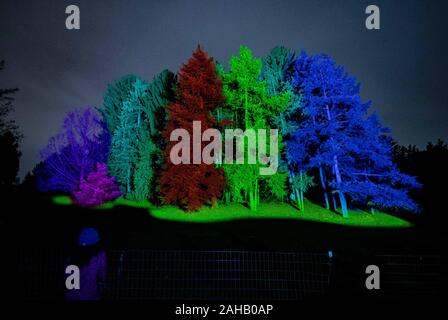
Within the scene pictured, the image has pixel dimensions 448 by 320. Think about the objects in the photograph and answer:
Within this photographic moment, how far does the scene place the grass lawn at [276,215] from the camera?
2282 cm

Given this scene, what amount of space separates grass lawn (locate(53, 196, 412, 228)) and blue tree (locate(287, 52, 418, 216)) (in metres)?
1.27

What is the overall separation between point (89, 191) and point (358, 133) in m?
25.1

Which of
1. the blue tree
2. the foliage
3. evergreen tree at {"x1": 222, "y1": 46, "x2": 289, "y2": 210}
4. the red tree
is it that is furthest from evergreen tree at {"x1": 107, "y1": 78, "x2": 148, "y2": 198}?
the blue tree

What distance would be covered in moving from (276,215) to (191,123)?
10390 millimetres

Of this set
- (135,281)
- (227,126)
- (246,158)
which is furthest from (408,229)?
(135,281)


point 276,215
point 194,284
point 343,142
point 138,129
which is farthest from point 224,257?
point 138,129

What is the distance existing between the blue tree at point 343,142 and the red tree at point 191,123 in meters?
7.53

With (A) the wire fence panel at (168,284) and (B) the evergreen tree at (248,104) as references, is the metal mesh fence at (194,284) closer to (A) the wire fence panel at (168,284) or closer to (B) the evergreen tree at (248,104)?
(A) the wire fence panel at (168,284)

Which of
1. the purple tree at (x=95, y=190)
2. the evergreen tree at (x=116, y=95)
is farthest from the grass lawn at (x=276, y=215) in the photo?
the evergreen tree at (x=116, y=95)

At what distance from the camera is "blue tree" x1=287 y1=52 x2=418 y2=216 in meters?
23.4

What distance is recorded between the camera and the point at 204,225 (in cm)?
2069

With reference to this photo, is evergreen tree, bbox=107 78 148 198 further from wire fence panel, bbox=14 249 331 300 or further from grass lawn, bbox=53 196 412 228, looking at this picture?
wire fence panel, bbox=14 249 331 300
